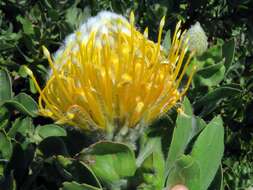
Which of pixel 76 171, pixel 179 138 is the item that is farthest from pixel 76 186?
pixel 179 138

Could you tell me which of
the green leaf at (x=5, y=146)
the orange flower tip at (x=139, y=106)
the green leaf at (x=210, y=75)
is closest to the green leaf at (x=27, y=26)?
the green leaf at (x=5, y=146)

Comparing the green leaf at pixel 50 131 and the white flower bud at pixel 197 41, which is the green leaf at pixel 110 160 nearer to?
the green leaf at pixel 50 131

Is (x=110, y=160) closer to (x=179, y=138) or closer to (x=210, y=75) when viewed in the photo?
(x=179, y=138)

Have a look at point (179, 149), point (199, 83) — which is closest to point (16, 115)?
point (199, 83)

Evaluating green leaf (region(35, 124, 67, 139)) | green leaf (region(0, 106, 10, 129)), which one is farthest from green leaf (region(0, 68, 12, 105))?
green leaf (region(35, 124, 67, 139))

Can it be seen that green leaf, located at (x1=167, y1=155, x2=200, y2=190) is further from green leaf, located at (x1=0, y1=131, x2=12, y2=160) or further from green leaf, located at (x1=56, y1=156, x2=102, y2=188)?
green leaf, located at (x1=0, y1=131, x2=12, y2=160)
